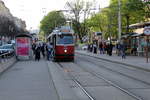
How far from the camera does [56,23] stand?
160m

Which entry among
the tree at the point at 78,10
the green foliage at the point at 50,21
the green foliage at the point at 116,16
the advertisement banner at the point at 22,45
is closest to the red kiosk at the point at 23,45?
the advertisement banner at the point at 22,45

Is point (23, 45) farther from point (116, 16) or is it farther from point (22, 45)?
point (116, 16)

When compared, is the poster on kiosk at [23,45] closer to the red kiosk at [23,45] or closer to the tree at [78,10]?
the red kiosk at [23,45]

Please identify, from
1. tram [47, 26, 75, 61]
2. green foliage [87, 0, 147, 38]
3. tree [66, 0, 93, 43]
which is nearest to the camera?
tram [47, 26, 75, 61]

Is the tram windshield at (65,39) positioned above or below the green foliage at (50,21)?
below

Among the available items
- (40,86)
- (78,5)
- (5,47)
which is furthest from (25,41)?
(78,5)

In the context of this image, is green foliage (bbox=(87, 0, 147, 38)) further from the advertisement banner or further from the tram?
the advertisement banner

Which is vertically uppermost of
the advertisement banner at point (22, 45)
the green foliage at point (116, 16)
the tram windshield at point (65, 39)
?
the green foliage at point (116, 16)

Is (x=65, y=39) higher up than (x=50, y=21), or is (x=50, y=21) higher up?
(x=50, y=21)

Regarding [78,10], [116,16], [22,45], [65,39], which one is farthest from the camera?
[78,10]

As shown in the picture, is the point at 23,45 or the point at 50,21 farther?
the point at 50,21

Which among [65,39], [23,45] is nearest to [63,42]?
[65,39]

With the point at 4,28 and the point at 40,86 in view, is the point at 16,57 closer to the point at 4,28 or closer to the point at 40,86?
the point at 40,86

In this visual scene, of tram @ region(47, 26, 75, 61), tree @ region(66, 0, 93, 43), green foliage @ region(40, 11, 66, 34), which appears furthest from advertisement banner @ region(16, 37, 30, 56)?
green foliage @ region(40, 11, 66, 34)
